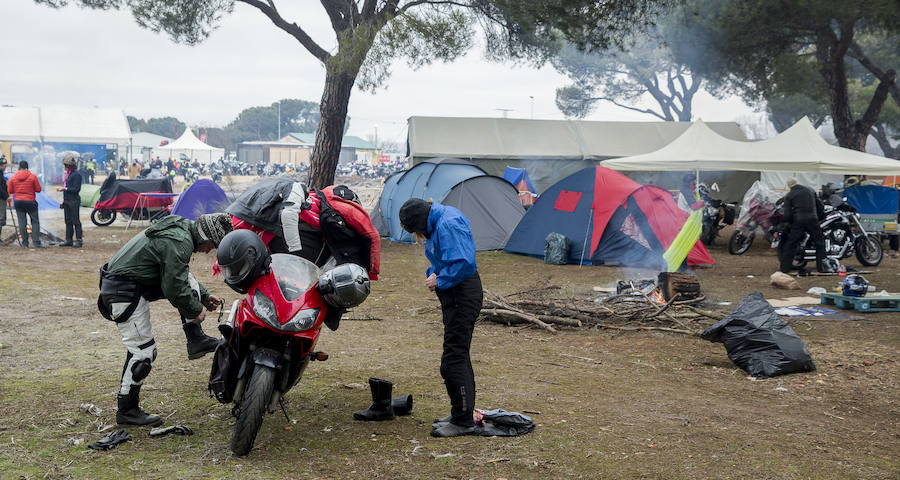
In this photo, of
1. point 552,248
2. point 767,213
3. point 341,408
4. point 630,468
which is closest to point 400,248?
point 552,248

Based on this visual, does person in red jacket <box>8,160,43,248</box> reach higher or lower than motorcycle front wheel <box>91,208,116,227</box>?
higher

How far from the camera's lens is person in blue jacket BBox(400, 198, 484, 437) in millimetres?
4508

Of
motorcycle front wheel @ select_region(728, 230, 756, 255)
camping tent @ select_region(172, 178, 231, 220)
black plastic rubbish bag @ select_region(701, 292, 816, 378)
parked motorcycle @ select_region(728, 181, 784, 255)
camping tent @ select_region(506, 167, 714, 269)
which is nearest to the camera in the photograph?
black plastic rubbish bag @ select_region(701, 292, 816, 378)

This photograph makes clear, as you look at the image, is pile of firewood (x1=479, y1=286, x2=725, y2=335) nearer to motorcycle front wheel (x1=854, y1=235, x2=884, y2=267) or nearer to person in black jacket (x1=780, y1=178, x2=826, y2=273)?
person in black jacket (x1=780, y1=178, x2=826, y2=273)

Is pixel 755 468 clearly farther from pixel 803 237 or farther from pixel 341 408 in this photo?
pixel 803 237

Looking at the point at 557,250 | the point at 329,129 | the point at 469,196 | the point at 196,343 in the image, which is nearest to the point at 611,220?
the point at 557,250

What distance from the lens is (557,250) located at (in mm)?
13992

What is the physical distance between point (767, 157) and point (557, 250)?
5.25m

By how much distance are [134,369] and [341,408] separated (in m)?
1.31

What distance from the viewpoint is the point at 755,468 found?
4.05 metres

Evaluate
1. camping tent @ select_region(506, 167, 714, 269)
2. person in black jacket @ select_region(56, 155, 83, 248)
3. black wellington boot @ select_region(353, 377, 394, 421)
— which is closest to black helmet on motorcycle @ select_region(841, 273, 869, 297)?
camping tent @ select_region(506, 167, 714, 269)

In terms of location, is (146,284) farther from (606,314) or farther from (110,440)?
(606,314)

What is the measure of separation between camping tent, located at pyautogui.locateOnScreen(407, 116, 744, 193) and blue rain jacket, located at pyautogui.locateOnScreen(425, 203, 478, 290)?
1872 cm

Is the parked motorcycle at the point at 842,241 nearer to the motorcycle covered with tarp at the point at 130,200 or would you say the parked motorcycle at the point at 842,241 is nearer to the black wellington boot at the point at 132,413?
the black wellington boot at the point at 132,413
